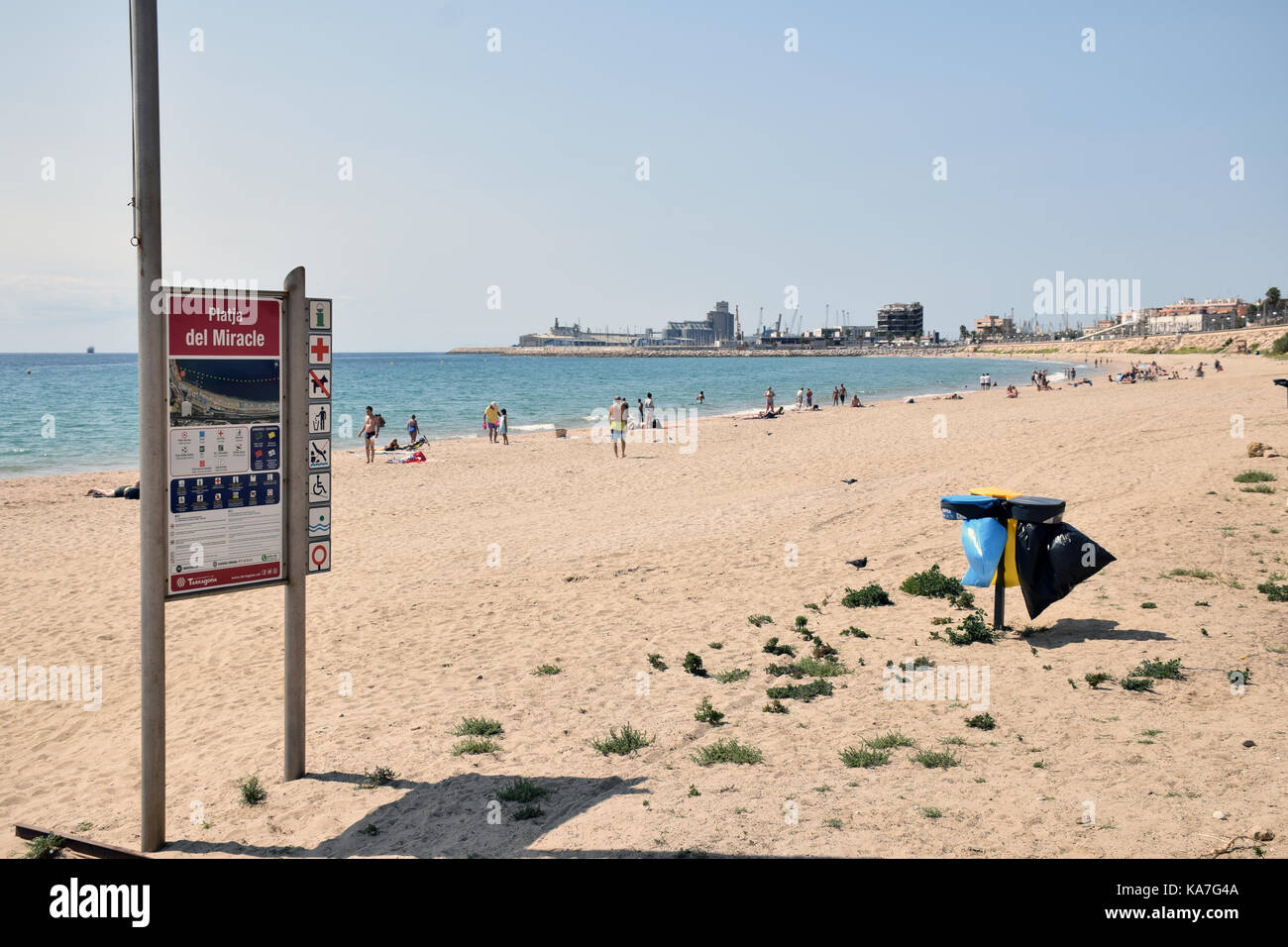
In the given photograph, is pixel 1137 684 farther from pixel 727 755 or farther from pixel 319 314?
pixel 319 314

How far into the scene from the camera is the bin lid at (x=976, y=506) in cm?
836

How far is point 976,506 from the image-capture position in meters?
8.41

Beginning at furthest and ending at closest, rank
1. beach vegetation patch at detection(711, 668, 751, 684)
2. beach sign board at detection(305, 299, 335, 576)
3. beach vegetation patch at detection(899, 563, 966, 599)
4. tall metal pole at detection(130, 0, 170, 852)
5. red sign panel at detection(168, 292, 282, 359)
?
beach vegetation patch at detection(899, 563, 966, 599) → beach vegetation patch at detection(711, 668, 751, 684) → beach sign board at detection(305, 299, 335, 576) → red sign panel at detection(168, 292, 282, 359) → tall metal pole at detection(130, 0, 170, 852)

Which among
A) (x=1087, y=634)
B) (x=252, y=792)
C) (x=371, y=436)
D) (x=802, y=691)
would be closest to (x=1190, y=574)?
(x=1087, y=634)

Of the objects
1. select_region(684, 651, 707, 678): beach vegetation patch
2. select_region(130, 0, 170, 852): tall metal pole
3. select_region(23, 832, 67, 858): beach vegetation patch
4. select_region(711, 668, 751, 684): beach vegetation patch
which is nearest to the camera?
select_region(130, 0, 170, 852): tall metal pole

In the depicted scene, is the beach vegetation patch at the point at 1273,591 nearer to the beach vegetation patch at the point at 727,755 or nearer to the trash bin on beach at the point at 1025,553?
the trash bin on beach at the point at 1025,553

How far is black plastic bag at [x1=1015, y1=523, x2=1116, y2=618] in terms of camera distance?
835cm

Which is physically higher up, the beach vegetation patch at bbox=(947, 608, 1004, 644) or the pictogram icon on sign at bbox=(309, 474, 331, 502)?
the pictogram icon on sign at bbox=(309, 474, 331, 502)

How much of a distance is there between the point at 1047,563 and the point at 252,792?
701 centimetres

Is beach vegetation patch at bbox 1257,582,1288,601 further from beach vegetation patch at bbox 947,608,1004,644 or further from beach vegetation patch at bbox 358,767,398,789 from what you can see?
beach vegetation patch at bbox 358,767,398,789

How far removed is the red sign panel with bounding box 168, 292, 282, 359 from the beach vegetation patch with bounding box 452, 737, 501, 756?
3028 millimetres

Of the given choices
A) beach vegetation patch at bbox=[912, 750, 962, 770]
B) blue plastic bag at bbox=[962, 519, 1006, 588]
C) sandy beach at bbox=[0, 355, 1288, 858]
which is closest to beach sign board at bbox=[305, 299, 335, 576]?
sandy beach at bbox=[0, 355, 1288, 858]

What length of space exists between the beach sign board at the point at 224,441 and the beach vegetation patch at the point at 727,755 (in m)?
3.10
